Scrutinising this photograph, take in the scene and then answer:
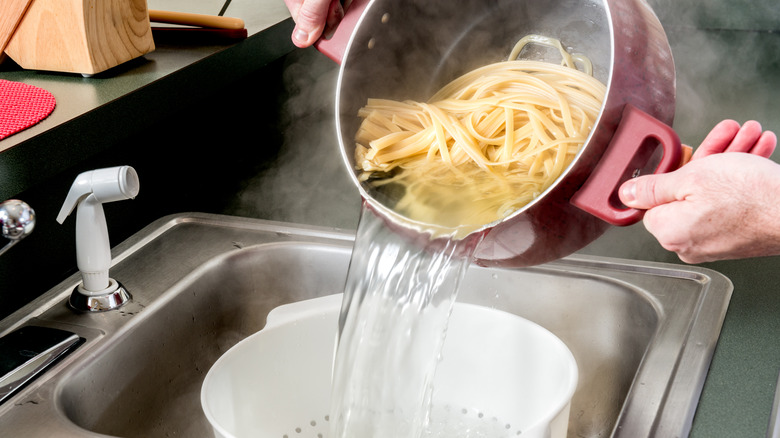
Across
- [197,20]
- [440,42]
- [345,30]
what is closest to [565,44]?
[440,42]

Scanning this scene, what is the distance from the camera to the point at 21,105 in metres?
1.00

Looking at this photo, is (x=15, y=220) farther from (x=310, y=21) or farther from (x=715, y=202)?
(x=715, y=202)

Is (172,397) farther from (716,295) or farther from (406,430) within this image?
(716,295)

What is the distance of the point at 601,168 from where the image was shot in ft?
2.47

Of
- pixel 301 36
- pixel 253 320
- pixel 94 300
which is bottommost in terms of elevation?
pixel 253 320

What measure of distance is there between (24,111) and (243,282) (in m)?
0.45

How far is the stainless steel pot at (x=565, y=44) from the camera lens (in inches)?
29.5

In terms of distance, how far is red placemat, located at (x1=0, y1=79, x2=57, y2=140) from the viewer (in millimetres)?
944

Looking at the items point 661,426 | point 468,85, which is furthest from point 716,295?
point 468,85

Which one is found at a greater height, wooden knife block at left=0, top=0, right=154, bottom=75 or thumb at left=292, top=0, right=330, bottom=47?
thumb at left=292, top=0, right=330, bottom=47

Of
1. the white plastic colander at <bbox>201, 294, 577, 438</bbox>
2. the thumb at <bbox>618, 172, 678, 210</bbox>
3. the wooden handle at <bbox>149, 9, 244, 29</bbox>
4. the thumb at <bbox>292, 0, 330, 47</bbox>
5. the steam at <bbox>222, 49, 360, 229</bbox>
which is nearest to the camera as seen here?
the thumb at <bbox>618, 172, 678, 210</bbox>

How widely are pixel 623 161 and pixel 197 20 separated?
2.86ft

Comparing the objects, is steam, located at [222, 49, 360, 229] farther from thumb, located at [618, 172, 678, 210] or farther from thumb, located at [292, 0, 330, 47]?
thumb, located at [618, 172, 678, 210]

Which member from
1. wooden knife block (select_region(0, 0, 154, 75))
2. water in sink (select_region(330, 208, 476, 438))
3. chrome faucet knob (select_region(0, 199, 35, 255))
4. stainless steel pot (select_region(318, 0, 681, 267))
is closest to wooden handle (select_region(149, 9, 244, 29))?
wooden knife block (select_region(0, 0, 154, 75))
